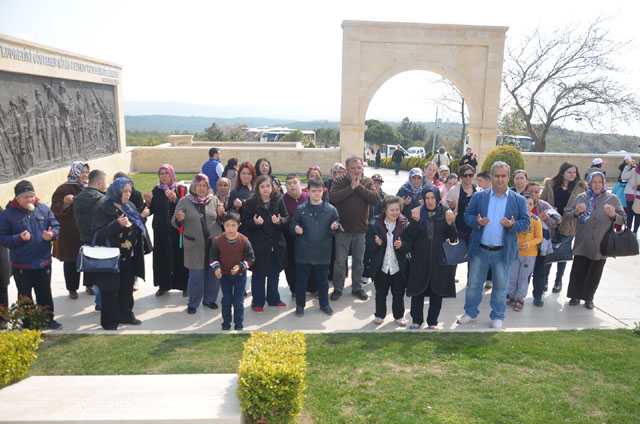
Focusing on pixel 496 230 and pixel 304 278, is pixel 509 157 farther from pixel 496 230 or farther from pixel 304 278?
pixel 304 278

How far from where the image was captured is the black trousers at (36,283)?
17.5ft

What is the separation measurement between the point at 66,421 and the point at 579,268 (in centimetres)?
628

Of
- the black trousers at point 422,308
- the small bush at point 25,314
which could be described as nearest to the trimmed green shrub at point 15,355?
the small bush at point 25,314

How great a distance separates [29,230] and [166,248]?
1.75m

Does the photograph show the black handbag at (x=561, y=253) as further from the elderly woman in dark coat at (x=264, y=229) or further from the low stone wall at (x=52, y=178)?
the low stone wall at (x=52, y=178)

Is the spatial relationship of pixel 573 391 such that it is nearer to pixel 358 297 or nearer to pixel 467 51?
pixel 358 297

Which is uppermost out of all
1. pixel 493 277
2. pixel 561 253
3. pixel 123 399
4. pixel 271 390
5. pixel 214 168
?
pixel 214 168

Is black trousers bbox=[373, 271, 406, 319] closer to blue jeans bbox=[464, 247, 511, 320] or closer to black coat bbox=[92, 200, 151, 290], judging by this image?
blue jeans bbox=[464, 247, 511, 320]

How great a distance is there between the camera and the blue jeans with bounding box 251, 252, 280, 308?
6.14 metres

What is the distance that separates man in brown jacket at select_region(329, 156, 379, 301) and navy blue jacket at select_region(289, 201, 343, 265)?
2.10 feet

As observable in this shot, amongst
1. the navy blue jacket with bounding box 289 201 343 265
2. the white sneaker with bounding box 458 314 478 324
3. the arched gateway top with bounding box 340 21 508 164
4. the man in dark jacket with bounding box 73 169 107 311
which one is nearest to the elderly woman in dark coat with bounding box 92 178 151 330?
the man in dark jacket with bounding box 73 169 107 311

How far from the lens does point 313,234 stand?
5938 mm

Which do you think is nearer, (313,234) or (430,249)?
(430,249)

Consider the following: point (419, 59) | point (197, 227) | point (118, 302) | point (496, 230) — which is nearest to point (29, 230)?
point (118, 302)
